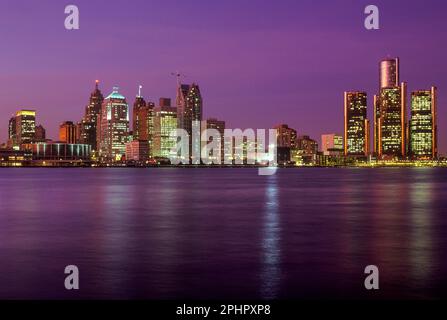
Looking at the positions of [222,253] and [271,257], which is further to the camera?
[222,253]

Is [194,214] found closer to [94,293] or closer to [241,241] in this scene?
[241,241]

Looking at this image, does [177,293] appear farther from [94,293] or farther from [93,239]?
[93,239]

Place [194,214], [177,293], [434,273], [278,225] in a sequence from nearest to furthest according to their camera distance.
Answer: [177,293] < [434,273] < [278,225] < [194,214]

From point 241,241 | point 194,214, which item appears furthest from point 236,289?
point 194,214

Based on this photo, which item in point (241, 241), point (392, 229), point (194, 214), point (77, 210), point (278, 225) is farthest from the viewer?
point (77, 210)

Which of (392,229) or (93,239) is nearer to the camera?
(93,239)

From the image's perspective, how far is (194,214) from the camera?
45469 millimetres

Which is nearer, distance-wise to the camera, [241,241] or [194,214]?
[241,241]
